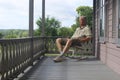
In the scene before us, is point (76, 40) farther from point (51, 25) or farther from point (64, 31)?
point (64, 31)

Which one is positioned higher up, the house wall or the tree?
the tree

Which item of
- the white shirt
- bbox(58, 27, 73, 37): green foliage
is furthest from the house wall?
bbox(58, 27, 73, 37): green foliage

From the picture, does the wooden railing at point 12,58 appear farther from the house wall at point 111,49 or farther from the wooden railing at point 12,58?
the house wall at point 111,49

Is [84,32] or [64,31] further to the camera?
[64,31]

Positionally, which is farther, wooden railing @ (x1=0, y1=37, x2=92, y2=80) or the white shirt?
the white shirt

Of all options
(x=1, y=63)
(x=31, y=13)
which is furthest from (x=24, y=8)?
(x=1, y=63)

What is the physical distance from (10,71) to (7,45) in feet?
1.94

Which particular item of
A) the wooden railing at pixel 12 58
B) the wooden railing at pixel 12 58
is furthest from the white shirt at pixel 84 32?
the wooden railing at pixel 12 58

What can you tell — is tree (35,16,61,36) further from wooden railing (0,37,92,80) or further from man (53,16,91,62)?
wooden railing (0,37,92,80)

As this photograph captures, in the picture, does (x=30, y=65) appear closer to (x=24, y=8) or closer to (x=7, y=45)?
(x=24, y=8)

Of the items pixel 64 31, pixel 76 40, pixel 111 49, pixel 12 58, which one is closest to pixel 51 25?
pixel 64 31

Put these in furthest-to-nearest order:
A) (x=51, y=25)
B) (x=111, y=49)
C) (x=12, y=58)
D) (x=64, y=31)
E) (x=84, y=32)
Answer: (x=64, y=31)
(x=51, y=25)
(x=84, y=32)
(x=111, y=49)
(x=12, y=58)

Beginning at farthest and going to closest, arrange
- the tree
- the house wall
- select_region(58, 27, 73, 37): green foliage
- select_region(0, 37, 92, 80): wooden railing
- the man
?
select_region(58, 27, 73, 37): green foliage < the tree < the man < the house wall < select_region(0, 37, 92, 80): wooden railing

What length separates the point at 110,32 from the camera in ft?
32.9
